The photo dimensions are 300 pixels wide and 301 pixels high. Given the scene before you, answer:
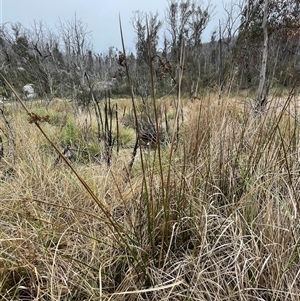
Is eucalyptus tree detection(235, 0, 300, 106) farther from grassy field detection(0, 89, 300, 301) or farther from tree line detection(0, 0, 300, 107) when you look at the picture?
grassy field detection(0, 89, 300, 301)

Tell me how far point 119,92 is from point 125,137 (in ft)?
37.8

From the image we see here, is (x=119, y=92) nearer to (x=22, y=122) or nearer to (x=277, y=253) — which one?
(x=22, y=122)

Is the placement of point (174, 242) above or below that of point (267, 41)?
below

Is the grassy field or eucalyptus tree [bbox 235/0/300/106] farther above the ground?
eucalyptus tree [bbox 235/0/300/106]

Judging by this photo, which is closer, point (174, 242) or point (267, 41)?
point (174, 242)

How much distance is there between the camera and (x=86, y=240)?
860 mm

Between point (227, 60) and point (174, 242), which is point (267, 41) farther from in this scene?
point (174, 242)

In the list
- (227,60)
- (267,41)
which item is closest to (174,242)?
(227,60)

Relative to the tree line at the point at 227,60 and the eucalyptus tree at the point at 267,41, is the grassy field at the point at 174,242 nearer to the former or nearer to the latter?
the tree line at the point at 227,60

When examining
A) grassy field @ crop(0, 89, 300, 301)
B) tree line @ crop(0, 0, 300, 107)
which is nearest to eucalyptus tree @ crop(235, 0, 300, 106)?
tree line @ crop(0, 0, 300, 107)

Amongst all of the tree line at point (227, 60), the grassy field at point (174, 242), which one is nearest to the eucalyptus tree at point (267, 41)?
the tree line at point (227, 60)

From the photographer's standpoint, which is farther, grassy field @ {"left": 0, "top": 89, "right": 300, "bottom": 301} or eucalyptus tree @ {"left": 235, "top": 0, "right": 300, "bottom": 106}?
eucalyptus tree @ {"left": 235, "top": 0, "right": 300, "bottom": 106}

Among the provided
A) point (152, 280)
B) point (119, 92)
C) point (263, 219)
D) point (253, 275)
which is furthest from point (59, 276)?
point (119, 92)

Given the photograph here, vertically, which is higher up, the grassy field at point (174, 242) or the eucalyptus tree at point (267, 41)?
the eucalyptus tree at point (267, 41)
